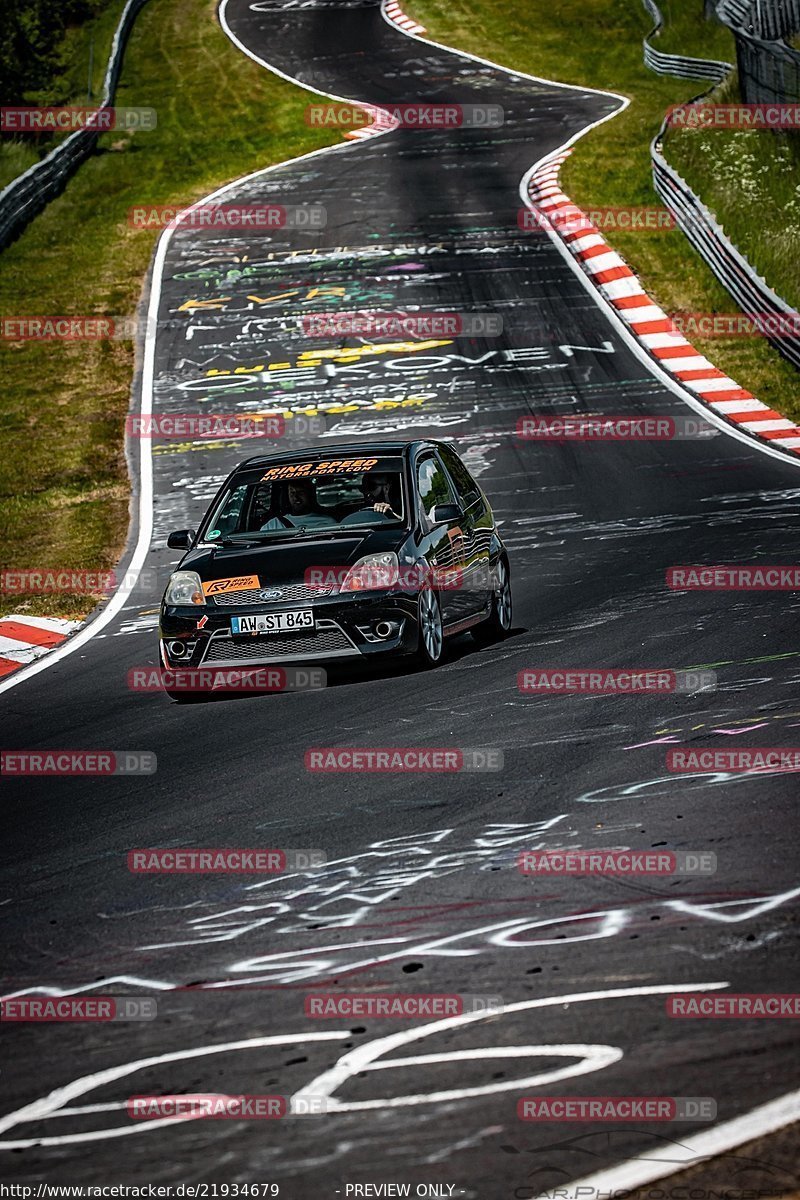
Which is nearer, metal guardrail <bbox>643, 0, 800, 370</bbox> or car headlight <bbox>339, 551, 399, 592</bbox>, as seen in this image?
car headlight <bbox>339, 551, 399, 592</bbox>

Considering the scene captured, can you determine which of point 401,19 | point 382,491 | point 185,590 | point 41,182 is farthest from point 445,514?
point 401,19

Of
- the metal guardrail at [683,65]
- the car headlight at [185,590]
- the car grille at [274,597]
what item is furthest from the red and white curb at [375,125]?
the car grille at [274,597]

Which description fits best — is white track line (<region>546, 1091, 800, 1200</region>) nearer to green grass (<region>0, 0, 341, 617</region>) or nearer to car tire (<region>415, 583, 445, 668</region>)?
car tire (<region>415, 583, 445, 668</region>)

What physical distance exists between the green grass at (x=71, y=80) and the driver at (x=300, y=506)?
2505 centimetres

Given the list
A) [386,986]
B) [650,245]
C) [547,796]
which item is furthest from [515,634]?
[650,245]

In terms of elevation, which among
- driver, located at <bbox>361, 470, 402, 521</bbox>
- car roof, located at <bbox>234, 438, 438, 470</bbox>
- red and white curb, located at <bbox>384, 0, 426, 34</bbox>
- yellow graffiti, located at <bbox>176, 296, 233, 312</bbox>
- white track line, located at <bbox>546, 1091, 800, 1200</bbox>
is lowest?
white track line, located at <bbox>546, 1091, 800, 1200</bbox>

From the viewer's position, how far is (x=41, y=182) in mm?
34531

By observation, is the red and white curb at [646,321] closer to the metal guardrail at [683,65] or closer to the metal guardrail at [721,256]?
the metal guardrail at [721,256]

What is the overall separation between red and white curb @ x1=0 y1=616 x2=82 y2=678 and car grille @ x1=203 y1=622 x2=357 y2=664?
276cm

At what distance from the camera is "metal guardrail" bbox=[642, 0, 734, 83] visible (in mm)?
40594

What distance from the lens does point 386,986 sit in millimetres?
5051

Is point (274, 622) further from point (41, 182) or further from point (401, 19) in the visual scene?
point (401, 19)

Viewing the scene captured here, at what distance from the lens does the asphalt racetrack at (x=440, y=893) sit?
13.7ft

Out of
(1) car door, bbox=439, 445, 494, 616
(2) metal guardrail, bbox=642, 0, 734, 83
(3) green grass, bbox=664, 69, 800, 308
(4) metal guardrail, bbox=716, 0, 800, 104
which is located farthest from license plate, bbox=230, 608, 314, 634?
(2) metal guardrail, bbox=642, 0, 734, 83
